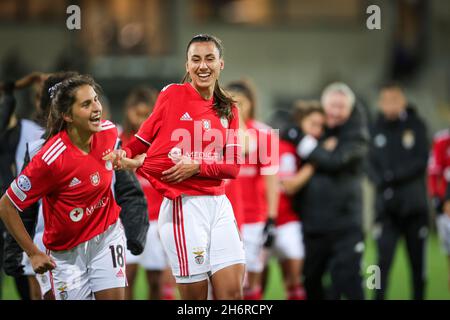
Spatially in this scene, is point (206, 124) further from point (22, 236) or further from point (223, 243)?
point (22, 236)

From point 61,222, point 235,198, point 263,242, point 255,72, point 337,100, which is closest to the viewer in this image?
point 61,222

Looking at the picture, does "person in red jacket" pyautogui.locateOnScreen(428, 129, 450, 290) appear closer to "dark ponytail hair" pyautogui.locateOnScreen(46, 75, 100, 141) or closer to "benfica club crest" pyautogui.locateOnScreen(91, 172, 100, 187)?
"benfica club crest" pyautogui.locateOnScreen(91, 172, 100, 187)

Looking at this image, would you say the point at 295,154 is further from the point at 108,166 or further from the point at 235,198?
the point at 108,166

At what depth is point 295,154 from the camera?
877 centimetres

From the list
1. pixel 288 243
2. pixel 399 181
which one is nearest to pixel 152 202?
pixel 288 243

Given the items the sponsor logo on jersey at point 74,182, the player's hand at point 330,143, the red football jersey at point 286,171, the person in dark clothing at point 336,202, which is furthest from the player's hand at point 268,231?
the sponsor logo on jersey at point 74,182

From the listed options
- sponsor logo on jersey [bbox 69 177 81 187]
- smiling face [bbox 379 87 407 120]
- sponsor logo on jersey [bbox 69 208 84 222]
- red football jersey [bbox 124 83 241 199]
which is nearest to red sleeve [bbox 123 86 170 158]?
red football jersey [bbox 124 83 241 199]

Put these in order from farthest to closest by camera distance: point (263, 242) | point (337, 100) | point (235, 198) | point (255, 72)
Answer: point (255, 72) < point (263, 242) < point (337, 100) < point (235, 198)

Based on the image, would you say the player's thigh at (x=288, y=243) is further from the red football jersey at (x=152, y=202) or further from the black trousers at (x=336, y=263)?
the red football jersey at (x=152, y=202)

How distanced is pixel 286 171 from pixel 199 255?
3592 mm

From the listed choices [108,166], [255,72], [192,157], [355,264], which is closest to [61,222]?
[108,166]

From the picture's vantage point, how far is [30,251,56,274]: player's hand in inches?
203

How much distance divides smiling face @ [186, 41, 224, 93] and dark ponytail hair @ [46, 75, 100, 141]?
2.08 ft

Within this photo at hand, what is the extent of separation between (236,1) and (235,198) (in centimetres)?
1588
